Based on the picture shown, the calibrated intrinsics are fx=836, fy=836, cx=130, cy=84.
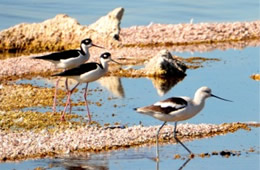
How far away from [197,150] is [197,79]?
351 inches

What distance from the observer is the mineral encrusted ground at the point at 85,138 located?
47.4ft

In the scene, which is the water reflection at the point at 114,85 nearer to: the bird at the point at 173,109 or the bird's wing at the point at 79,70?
the bird's wing at the point at 79,70

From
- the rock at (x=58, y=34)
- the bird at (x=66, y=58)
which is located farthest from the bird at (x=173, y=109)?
the rock at (x=58, y=34)

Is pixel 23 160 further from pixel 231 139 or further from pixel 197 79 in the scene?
pixel 197 79

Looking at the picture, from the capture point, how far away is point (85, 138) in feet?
49.9

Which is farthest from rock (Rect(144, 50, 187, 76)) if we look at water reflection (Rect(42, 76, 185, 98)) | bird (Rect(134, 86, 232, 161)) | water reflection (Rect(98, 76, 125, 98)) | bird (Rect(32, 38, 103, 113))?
bird (Rect(134, 86, 232, 161))

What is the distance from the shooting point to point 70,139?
1510 centimetres

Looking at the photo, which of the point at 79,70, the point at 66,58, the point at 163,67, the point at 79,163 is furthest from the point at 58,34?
the point at 79,163

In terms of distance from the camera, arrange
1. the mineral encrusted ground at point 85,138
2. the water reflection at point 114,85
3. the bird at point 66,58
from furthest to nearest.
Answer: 1. the water reflection at point 114,85
2. the bird at point 66,58
3. the mineral encrusted ground at point 85,138

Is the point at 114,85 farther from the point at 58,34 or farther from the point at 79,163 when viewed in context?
the point at 58,34

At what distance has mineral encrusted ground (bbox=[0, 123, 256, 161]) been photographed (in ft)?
47.4

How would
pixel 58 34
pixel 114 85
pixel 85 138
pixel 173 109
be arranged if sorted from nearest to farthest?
pixel 173 109 < pixel 85 138 < pixel 114 85 < pixel 58 34

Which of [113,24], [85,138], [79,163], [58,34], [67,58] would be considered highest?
[113,24]

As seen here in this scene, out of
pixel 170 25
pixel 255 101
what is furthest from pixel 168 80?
pixel 170 25
